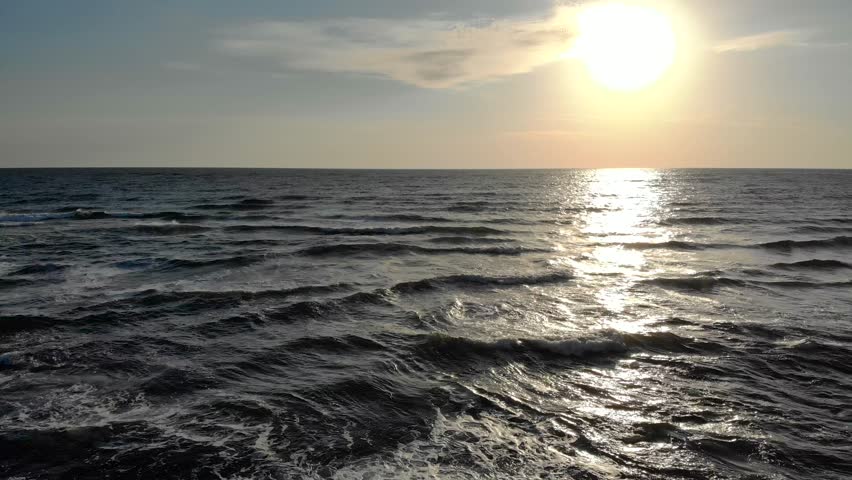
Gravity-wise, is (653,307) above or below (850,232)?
below

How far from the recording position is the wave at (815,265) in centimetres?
2253

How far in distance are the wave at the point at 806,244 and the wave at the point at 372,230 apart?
15747 mm

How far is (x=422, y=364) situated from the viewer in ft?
37.1

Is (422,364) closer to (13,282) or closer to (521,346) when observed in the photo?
(521,346)

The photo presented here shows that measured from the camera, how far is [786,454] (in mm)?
7551

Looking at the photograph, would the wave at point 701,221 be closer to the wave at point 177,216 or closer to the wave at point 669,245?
the wave at point 669,245

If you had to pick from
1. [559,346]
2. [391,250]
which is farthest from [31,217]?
[559,346]

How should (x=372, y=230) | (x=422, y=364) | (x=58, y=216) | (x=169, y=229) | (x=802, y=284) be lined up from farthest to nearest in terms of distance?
(x=58, y=216), (x=169, y=229), (x=372, y=230), (x=802, y=284), (x=422, y=364)

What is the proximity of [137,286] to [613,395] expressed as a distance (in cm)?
1651

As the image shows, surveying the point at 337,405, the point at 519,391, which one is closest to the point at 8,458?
the point at 337,405

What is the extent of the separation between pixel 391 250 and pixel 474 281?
317 inches

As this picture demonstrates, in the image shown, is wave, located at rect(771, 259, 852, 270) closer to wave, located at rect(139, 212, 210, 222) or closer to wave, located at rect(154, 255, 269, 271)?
wave, located at rect(154, 255, 269, 271)

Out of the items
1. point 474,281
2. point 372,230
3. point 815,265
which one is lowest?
point 474,281

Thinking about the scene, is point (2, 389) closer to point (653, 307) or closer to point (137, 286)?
point (137, 286)
